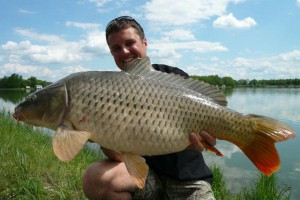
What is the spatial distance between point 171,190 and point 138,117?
103 cm

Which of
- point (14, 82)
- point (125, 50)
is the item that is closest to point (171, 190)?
point (125, 50)

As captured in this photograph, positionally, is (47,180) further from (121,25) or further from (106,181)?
(121,25)

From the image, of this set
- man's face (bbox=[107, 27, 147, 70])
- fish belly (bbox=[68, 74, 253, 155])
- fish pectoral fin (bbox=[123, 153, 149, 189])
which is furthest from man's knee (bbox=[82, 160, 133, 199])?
man's face (bbox=[107, 27, 147, 70])

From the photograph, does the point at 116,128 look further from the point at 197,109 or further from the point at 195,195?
the point at 195,195

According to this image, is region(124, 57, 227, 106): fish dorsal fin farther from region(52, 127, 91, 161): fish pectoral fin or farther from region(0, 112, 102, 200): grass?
region(0, 112, 102, 200): grass

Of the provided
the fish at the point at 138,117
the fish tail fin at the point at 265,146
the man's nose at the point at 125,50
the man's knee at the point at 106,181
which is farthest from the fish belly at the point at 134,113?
the man's nose at the point at 125,50

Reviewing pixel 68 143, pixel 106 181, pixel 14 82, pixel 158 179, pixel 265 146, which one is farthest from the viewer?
pixel 14 82

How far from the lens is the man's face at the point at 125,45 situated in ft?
9.43

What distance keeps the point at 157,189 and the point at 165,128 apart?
99 cm

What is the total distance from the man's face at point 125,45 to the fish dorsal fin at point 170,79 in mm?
887

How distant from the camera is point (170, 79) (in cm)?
202

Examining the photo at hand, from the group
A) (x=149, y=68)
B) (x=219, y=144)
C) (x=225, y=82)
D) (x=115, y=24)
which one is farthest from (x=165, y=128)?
(x=225, y=82)

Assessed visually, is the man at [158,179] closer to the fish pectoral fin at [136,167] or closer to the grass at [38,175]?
the grass at [38,175]

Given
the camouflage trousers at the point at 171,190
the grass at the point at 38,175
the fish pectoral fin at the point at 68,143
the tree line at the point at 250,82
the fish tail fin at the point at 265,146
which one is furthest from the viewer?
the tree line at the point at 250,82
